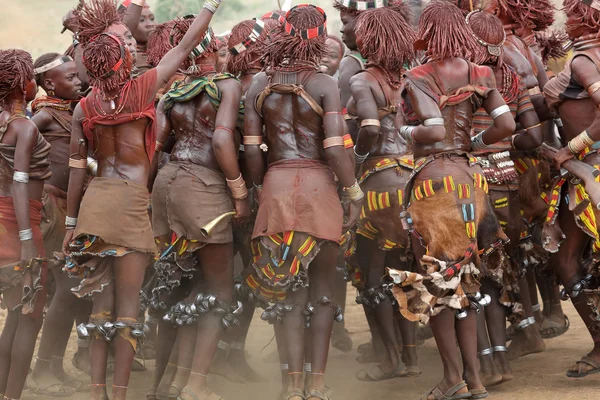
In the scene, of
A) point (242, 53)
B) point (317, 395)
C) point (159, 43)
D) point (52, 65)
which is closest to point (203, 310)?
point (317, 395)

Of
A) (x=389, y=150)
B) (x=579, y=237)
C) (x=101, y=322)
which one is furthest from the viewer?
(x=389, y=150)

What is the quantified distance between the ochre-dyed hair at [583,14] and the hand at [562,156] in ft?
2.87

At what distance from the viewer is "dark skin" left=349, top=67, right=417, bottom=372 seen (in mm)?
6441

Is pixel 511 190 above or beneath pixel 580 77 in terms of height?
beneath

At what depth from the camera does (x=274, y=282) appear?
6.04m

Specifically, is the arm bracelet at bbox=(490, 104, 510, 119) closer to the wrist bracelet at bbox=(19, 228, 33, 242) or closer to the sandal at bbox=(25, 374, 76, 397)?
the wrist bracelet at bbox=(19, 228, 33, 242)

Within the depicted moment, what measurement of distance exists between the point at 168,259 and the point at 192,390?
993 mm

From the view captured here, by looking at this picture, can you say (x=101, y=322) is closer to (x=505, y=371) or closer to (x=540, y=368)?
(x=505, y=371)

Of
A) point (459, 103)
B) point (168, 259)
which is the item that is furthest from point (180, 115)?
point (459, 103)

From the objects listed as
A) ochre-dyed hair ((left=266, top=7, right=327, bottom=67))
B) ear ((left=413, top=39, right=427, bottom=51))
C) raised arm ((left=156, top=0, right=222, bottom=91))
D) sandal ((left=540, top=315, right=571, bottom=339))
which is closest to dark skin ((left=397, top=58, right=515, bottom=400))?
ear ((left=413, top=39, right=427, bottom=51))

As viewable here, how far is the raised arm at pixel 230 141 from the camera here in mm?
6031

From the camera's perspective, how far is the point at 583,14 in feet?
19.8

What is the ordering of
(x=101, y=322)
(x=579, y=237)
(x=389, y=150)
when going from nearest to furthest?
(x=101, y=322) → (x=579, y=237) → (x=389, y=150)

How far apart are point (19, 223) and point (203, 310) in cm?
142
